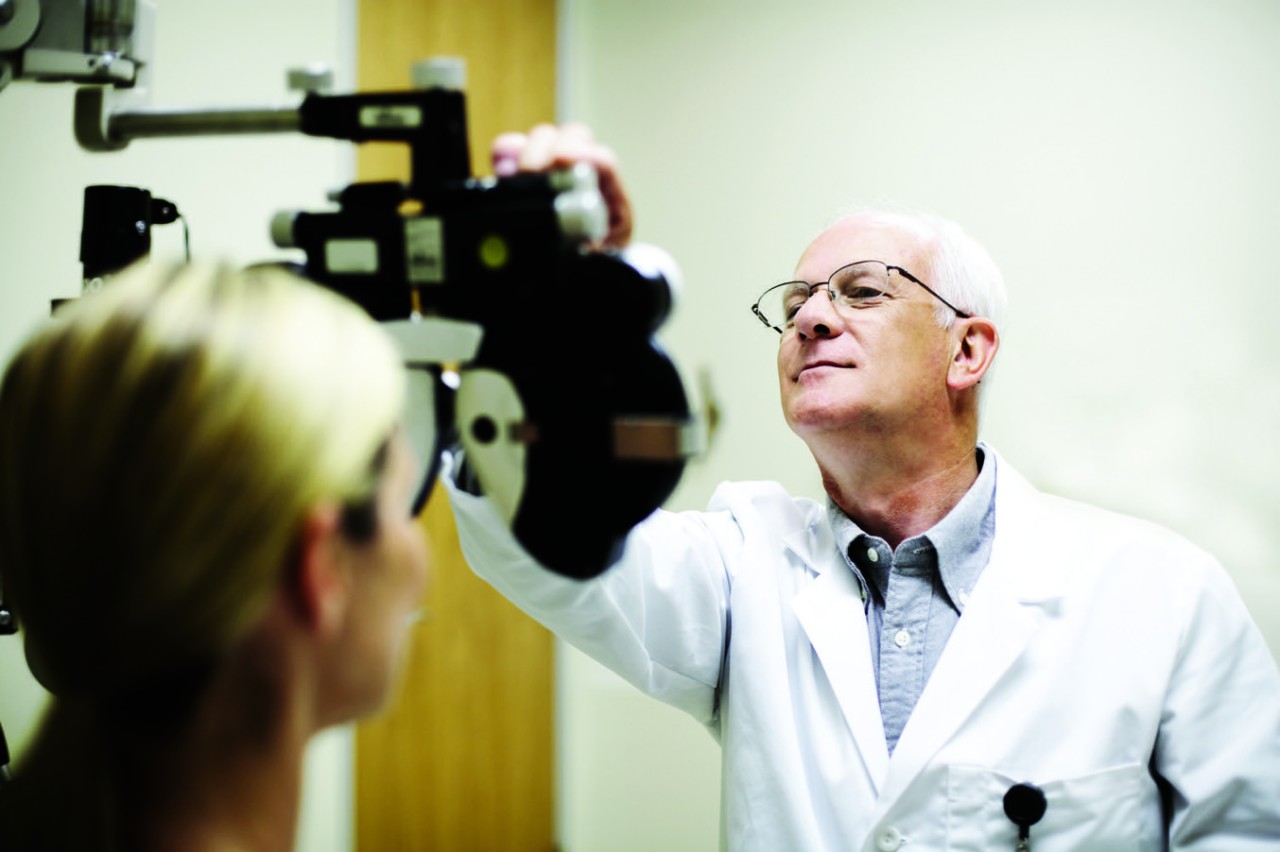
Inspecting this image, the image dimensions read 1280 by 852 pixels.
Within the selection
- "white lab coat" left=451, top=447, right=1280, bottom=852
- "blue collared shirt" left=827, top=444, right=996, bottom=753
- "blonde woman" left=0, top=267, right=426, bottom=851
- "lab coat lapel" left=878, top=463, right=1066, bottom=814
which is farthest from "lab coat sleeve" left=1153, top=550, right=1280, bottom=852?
"blonde woman" left=0, top=267, right=426, bottom=851

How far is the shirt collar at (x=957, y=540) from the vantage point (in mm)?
1308

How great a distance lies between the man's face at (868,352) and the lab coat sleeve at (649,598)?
259mm

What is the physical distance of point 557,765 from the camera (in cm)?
237

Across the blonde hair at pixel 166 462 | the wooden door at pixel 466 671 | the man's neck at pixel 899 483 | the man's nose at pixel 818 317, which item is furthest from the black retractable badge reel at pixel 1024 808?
the wooden door at pixel 466 671

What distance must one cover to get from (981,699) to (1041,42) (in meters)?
1.40

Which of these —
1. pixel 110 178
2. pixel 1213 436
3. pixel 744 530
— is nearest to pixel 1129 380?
pixel 1213 436

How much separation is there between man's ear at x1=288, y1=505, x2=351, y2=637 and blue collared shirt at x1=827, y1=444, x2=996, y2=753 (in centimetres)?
90

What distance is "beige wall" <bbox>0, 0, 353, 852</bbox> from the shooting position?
1.60 m

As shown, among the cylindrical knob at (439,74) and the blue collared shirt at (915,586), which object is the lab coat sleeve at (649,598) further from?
the cylindrical knob at (439,74)

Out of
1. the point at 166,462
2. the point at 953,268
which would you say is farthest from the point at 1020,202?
the point at 166,462

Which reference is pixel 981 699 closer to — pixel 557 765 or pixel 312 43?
pixel 557 765

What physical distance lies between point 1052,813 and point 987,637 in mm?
231

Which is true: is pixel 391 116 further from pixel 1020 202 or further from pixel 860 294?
pixel 1020 202

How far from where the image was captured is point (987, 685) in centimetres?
119
